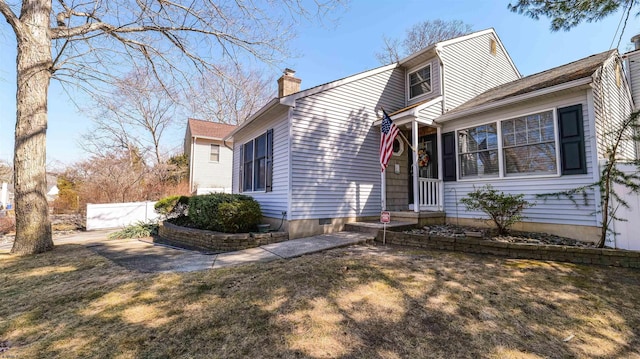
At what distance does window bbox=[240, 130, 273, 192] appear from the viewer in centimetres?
839

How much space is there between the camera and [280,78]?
8.59m

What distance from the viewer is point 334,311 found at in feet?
9.91

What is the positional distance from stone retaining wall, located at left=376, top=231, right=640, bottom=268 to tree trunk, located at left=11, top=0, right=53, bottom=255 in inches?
329

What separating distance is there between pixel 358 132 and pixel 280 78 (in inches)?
116

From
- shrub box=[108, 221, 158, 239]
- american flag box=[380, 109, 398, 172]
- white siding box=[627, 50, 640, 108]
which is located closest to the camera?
american flag box=[380, 109, 398, 172]

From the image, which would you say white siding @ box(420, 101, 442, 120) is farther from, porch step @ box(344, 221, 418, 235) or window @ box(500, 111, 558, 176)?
porch step @ box(344, 221, 418, 235)

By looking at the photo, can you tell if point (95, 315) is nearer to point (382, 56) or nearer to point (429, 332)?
point (429, 332)

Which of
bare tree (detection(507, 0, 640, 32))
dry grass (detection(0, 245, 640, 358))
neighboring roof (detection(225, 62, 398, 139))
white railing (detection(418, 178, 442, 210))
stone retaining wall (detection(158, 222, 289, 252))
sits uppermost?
bare tree (detection(507, 0, 640, 32))

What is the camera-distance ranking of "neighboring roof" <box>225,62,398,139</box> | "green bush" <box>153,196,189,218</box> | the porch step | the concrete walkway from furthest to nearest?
"green bush" <box>153,196,189,218</box>
"neighboring roof" <box>225,62,398,139</box>
the porch step
the concrete walkway

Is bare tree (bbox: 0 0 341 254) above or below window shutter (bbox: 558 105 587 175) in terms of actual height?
above

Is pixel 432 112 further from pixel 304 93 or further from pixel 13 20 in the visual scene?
pixel 13 20

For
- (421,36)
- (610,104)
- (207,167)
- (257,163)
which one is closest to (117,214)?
(257,163)

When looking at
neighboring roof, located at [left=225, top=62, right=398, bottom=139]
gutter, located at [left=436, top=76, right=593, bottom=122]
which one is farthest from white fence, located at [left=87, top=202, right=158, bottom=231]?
gutter, located at [left=436, top=76, right=593, bottom=122]

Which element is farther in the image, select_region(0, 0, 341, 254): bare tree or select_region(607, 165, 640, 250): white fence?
select_region(0, 0, 341, 254): bare tree
